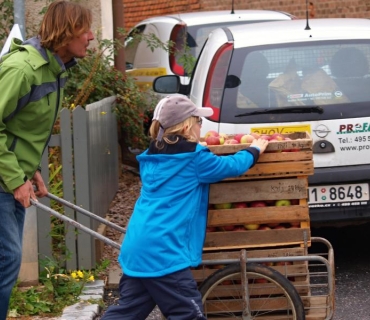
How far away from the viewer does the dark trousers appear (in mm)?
4488

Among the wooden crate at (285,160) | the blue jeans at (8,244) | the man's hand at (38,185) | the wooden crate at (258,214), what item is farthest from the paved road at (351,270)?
the blue jeans at (8,244)

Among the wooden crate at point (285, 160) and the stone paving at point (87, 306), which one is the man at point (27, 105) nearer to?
the wooden crate at point (285, 160)

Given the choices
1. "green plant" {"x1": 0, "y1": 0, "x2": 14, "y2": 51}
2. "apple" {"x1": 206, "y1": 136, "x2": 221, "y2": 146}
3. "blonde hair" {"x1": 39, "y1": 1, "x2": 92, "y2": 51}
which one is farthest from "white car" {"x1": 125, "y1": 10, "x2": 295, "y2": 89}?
"blonde hair" {"x1": 39, "y1": 1, "x2": 92, "y2": 51}

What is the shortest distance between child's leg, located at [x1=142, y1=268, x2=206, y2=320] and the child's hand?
739 millimetres

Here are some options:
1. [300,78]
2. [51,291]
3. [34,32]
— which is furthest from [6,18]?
[51,291]

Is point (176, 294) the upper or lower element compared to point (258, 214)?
lower

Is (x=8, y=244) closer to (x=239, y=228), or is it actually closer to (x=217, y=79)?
(x=239, y=228)

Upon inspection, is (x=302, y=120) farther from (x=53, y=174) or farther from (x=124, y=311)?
(x=124, y=311)

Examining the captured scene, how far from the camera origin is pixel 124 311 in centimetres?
461

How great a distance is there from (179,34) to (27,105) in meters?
7.21

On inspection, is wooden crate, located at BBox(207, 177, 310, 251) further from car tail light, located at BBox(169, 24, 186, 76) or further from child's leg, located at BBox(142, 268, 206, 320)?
car tail light, located at BBox(169, 24, 186, 76)

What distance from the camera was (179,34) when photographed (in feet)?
37.7

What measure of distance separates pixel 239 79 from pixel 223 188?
2.02 m

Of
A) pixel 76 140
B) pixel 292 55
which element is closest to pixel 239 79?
pixel 292 55
